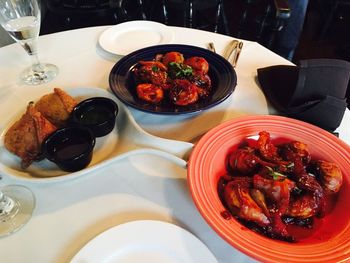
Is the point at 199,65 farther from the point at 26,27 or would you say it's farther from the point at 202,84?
the point at 26,27

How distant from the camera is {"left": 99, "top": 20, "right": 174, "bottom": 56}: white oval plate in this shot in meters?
1.13

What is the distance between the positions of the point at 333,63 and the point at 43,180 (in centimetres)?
74

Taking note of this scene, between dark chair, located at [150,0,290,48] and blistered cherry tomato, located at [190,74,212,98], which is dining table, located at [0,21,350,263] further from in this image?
dark chair, located at [150,0,290,48]

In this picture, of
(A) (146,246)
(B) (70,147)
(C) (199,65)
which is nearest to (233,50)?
(C) (199,65)

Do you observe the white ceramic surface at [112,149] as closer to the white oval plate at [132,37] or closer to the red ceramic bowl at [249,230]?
the red ceramic bowl at [249,230]

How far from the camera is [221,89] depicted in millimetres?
875

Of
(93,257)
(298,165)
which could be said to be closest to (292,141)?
(298,165)

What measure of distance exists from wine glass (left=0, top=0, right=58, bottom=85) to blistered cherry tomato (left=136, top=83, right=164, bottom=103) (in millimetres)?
363

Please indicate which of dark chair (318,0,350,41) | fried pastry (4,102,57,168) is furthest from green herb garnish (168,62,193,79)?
dark chair (318,0,350,41)

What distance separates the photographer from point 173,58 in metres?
0.96

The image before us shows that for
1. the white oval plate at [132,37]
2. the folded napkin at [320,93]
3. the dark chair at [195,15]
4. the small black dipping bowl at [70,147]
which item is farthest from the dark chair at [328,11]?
the small black dipping bowl at [70,147]

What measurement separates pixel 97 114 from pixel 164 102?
19cm

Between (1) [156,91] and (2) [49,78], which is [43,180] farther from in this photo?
(2) [49,78]

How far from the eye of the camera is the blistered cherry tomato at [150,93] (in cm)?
85
